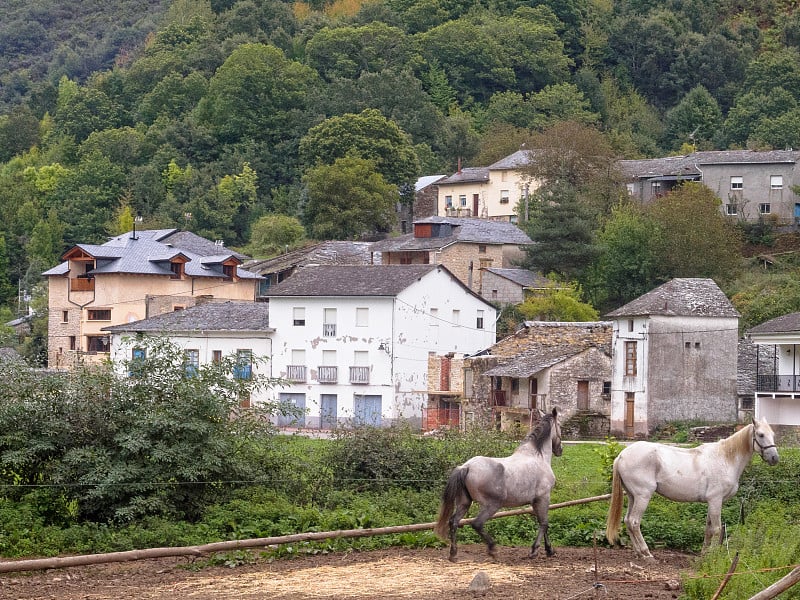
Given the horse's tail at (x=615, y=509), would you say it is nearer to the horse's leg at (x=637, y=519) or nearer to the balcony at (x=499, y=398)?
the horse's leg at (x=637, y=519)

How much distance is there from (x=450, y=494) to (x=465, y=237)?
5294 cm

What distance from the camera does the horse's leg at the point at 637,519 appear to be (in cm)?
1770

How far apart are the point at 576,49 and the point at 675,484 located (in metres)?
115

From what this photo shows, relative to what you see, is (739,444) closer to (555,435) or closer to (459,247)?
(555,435)

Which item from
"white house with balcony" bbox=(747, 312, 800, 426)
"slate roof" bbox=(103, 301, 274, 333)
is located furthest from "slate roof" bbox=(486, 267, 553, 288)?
"white house with balcony" bbox=(747, 312, 800, 426)

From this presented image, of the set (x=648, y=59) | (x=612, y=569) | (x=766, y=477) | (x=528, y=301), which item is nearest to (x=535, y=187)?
(x=528, y=301)

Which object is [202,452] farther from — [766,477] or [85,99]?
[85,99]

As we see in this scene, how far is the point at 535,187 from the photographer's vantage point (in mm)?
83000

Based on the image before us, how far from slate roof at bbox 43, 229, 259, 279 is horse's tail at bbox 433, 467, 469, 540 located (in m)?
51.3

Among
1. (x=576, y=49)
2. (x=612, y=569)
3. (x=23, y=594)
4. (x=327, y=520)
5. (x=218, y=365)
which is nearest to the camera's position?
(x=23, y=594)

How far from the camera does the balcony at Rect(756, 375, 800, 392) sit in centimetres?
4643

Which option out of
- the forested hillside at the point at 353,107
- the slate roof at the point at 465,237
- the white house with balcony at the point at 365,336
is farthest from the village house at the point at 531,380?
the forested hillside at the point at 353,107

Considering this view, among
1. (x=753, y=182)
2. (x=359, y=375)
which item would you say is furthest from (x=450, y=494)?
(x=753, y=182)

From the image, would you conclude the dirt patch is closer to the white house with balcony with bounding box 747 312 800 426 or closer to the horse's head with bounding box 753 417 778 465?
the horse's head with bounding box 753 417 778 465
